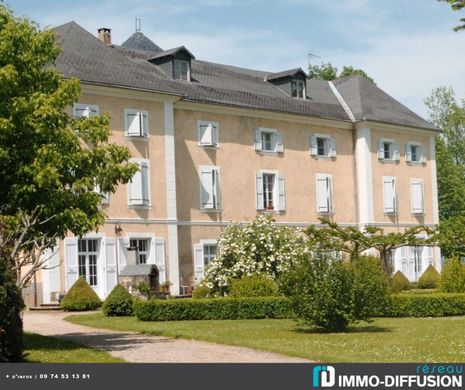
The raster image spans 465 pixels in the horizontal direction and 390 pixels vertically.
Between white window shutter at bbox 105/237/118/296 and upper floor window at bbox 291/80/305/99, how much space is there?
12870mm

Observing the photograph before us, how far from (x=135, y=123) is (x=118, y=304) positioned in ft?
30.2

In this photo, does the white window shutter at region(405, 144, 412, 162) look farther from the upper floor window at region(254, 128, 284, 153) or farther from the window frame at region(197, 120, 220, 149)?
the window frame at region(197, 120, 220, 149)

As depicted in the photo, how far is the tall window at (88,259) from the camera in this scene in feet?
97.7

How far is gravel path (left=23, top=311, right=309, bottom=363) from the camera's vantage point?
44.8ft

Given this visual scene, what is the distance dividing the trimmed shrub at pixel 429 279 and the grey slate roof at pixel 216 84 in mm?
7087

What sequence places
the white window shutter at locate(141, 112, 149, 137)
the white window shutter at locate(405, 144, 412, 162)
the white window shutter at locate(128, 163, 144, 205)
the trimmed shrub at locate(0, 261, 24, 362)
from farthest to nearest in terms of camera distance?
the white window shutter at locate(405, 144, 412, 162) → the white window shutter at locate(141, 112, 149, 137) → the white window shutter at locate(128, 163, 144, 205) → the trimmed shrub at locate(0, 261, 24, 362)

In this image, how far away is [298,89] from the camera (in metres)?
39.5

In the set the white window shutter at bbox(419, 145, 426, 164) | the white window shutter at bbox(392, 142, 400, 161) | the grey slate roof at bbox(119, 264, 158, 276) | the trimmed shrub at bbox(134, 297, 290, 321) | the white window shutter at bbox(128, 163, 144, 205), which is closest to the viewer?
the trimmed shrub at bbox(134, 297, 290, 321)

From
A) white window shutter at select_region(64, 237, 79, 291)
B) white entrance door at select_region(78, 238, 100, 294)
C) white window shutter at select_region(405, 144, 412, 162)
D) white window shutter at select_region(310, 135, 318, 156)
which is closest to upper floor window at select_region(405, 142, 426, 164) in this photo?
white window shutter at select_region(405, 144, 412, 162)

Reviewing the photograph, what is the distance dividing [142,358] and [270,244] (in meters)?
13.9

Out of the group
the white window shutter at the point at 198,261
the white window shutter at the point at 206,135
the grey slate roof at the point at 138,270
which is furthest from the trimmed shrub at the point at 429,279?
the grey slate roof at the point at 138,270

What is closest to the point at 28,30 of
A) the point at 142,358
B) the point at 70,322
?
the point at 142,358

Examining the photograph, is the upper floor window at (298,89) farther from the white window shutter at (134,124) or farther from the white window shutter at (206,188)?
the white window shutter at (134,124)

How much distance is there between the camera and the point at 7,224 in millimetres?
15719
